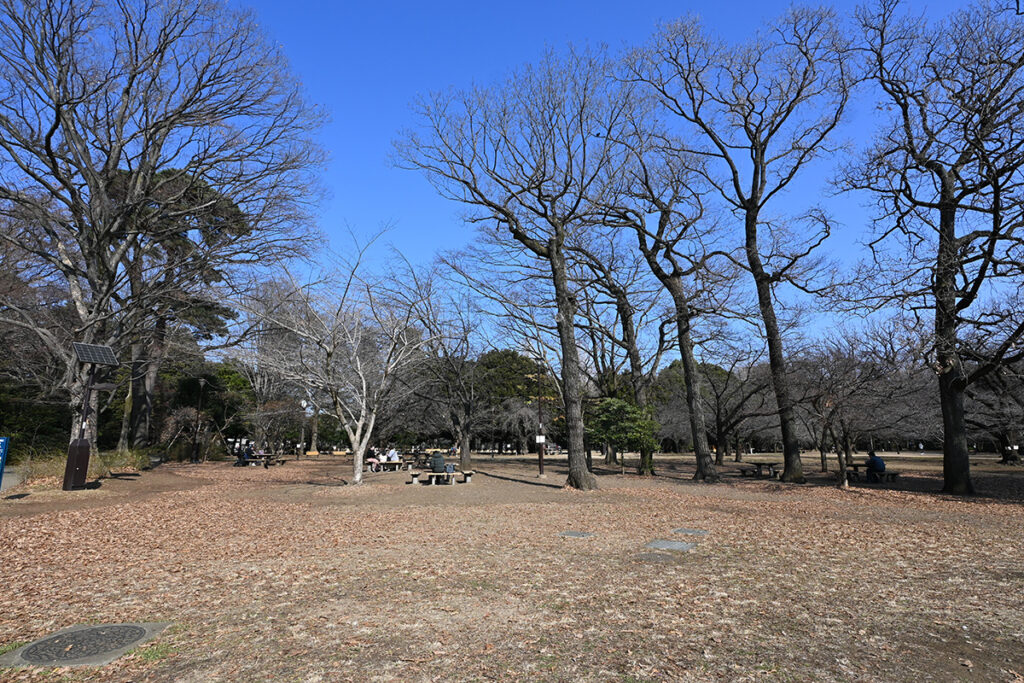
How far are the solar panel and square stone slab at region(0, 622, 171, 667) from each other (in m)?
12.1

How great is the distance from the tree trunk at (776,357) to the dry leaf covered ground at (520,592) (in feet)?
23.8

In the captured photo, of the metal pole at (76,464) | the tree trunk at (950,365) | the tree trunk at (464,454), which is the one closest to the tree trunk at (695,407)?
the tree trunk at (950,365)

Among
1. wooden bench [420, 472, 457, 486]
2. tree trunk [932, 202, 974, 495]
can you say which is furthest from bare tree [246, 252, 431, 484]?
tree trunk [932, 202, 974, 495]

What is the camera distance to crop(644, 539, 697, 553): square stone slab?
314 inches

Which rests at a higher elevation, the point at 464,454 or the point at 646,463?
the point at 464,454

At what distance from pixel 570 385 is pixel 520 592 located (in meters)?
11.1

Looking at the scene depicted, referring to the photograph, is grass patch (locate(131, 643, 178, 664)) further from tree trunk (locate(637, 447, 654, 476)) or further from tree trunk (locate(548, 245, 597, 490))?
tree trunk (locate(637, 447, 654, 476))

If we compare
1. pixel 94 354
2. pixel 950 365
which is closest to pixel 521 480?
pixel 94 354

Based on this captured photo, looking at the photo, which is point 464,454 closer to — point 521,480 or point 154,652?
point 521,480

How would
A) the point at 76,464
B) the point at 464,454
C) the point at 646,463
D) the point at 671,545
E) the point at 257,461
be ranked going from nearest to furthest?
the point at 671,545 → the point at 76,464 → the point at 646,463 → the point at 464,454 → the point at 257,461

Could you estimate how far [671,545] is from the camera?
26.9 feet

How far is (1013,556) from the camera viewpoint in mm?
7477

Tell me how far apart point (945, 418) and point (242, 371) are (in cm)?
3175

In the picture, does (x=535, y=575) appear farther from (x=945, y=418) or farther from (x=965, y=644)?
(x=945, y=418)
